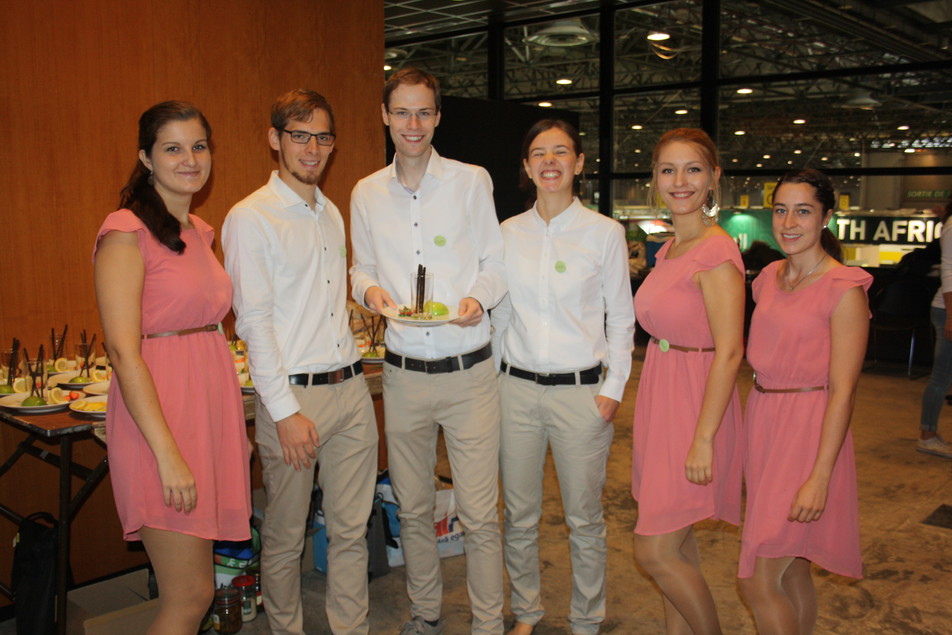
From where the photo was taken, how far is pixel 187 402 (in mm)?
2324

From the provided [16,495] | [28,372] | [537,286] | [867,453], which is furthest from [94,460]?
[867,453]

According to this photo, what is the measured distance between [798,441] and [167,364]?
182 cm

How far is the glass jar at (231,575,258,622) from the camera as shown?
329 cm

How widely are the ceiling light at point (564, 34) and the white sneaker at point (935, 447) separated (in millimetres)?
7191

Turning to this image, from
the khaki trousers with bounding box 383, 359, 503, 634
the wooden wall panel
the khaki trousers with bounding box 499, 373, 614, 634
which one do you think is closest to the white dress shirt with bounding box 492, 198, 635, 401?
the khaki trousers with bounding box 499, 373, 614, 634

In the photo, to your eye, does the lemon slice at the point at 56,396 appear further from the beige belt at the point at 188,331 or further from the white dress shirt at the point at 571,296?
the white dress shirt at the point at 571,296

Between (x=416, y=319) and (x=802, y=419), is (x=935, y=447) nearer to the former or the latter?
(x=802, y=419)

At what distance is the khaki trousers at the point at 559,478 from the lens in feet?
9.36

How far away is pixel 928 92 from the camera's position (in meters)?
8.73

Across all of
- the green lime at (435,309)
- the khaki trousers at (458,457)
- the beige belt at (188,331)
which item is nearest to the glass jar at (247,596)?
the khaki trousers at (458,457)

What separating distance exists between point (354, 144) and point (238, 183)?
2.89ft

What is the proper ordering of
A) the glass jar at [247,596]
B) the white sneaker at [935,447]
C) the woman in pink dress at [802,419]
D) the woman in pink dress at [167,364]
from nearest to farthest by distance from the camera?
the woman in pink dress at [167,364]
the woman in pink dress at [802,419]
the glass jar at [247,596]
the white sneaker at [935,447]

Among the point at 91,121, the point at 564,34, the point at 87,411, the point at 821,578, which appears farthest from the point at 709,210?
the point at 564,34

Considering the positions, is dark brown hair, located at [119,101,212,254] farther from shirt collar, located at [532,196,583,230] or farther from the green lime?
shirt collar, located at [532,196,583,230]
